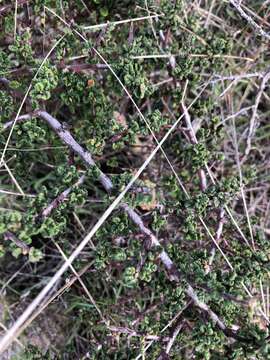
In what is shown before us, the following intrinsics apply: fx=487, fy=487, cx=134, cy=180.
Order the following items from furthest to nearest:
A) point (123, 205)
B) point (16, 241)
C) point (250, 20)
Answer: point (250, 20) < point (123, 205) < point (16, 241)

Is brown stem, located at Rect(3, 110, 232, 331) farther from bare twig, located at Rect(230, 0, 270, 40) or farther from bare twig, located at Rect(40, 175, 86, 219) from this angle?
bare twig, located at Rect(230, 0, 270, 40)

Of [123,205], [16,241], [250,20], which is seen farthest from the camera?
[250,20]

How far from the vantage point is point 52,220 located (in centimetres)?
204

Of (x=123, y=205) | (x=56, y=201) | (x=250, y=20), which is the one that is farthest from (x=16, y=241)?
(x=250, y=20)

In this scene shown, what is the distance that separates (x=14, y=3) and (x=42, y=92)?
57 cm

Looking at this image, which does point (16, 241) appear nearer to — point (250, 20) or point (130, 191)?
point (130, 191)

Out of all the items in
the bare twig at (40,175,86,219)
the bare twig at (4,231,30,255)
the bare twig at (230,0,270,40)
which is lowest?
the bare twig at (4,231,30,255)

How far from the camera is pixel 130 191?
2.33m

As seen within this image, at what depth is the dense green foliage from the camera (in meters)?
2.23

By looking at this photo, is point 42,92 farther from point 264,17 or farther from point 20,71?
point 264,17

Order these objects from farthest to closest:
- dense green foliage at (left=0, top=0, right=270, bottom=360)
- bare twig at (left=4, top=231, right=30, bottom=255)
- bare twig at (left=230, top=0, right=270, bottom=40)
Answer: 1. bare twig at (left=230, top=0, right=270, bottom=40)
2. dense green foliage at (left=0, top=0, right=270, bottom=360)
3. bare twig at (left=4, top=231, right=30, bottom=255)

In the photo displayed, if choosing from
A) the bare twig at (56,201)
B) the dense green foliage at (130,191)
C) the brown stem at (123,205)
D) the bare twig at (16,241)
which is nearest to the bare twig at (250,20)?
the dense green foliage at (130,191)

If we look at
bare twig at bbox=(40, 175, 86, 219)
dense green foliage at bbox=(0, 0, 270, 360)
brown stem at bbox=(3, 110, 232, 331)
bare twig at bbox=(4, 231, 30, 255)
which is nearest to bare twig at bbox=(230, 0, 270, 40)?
dense green foliage at bbox=(0, 0, 270, 360)

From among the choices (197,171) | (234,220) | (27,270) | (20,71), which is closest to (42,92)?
(20,71)
